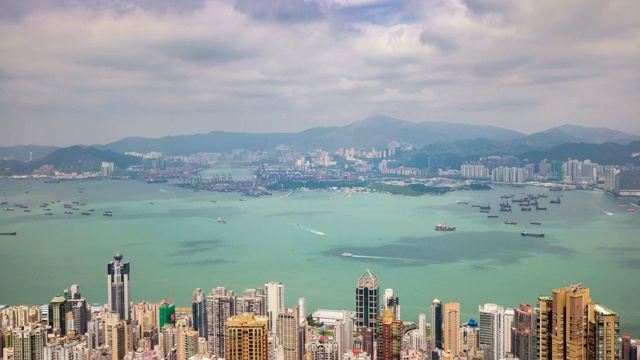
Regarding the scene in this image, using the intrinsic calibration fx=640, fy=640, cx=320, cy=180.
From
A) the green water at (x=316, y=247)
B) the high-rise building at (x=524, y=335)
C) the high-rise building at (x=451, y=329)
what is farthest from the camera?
the green water at (x=316, y=247)

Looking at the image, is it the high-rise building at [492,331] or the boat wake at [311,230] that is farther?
the boat wake at [311,230]

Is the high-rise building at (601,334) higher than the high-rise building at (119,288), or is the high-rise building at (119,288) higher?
the high-rise building at (601,334)

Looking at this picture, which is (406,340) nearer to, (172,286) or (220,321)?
(220,321)

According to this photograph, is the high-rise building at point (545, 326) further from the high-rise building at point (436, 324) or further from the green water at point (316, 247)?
the green water at point (316, 247)

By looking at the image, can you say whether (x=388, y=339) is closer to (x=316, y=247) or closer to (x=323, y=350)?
(x=323, y=350)

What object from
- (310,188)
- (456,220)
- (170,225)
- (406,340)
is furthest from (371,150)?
(406,340)

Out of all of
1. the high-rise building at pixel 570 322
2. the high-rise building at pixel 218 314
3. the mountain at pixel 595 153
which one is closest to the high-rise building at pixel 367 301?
the high-rise building at pixel 218 314

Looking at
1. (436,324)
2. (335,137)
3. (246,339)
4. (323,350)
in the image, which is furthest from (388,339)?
(335,137)
